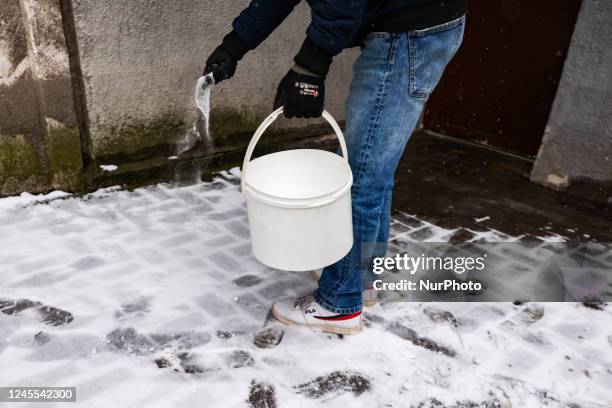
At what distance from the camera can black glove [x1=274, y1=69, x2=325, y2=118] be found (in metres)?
1.99

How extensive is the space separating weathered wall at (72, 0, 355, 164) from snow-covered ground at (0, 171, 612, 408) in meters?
0.80

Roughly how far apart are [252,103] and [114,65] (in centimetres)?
104

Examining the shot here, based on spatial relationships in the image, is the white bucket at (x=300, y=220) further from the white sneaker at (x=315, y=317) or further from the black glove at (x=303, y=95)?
the white sneaker at (x=315, y=317)

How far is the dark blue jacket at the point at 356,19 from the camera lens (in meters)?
1.86

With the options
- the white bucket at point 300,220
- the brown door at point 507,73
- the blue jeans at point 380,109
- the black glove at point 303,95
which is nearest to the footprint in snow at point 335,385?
the blue jeans at point 380,109

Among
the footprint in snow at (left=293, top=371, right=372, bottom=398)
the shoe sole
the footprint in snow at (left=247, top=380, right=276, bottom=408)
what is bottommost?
the footprint in snow at (left=293, top=371, right=372, bottom=398)

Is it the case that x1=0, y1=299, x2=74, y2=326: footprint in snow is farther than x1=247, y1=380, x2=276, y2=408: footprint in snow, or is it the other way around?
x1=0, y1=299, x2=74, y2=326: footprint in snow

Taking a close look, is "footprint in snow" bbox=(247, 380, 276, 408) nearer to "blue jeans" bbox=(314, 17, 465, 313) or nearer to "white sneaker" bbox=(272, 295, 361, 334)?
"white sneaker" bbox=(272, 295, 361, 334)

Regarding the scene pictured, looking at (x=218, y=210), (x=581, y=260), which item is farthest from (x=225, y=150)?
(x=581, y=260)

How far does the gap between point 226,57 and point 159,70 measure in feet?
4.49

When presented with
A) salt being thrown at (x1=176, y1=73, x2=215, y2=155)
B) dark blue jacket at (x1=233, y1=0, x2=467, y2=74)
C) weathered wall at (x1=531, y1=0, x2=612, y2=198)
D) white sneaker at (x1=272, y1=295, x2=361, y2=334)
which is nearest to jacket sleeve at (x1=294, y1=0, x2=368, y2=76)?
dark blue jacket at (x1=233, y1=0, x2=467, y2=74)

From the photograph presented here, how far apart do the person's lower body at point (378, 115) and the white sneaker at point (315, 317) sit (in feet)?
0.08

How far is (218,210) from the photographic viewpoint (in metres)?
3.46

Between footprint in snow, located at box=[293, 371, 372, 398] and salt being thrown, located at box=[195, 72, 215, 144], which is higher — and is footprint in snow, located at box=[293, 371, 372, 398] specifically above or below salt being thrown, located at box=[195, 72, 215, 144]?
below
